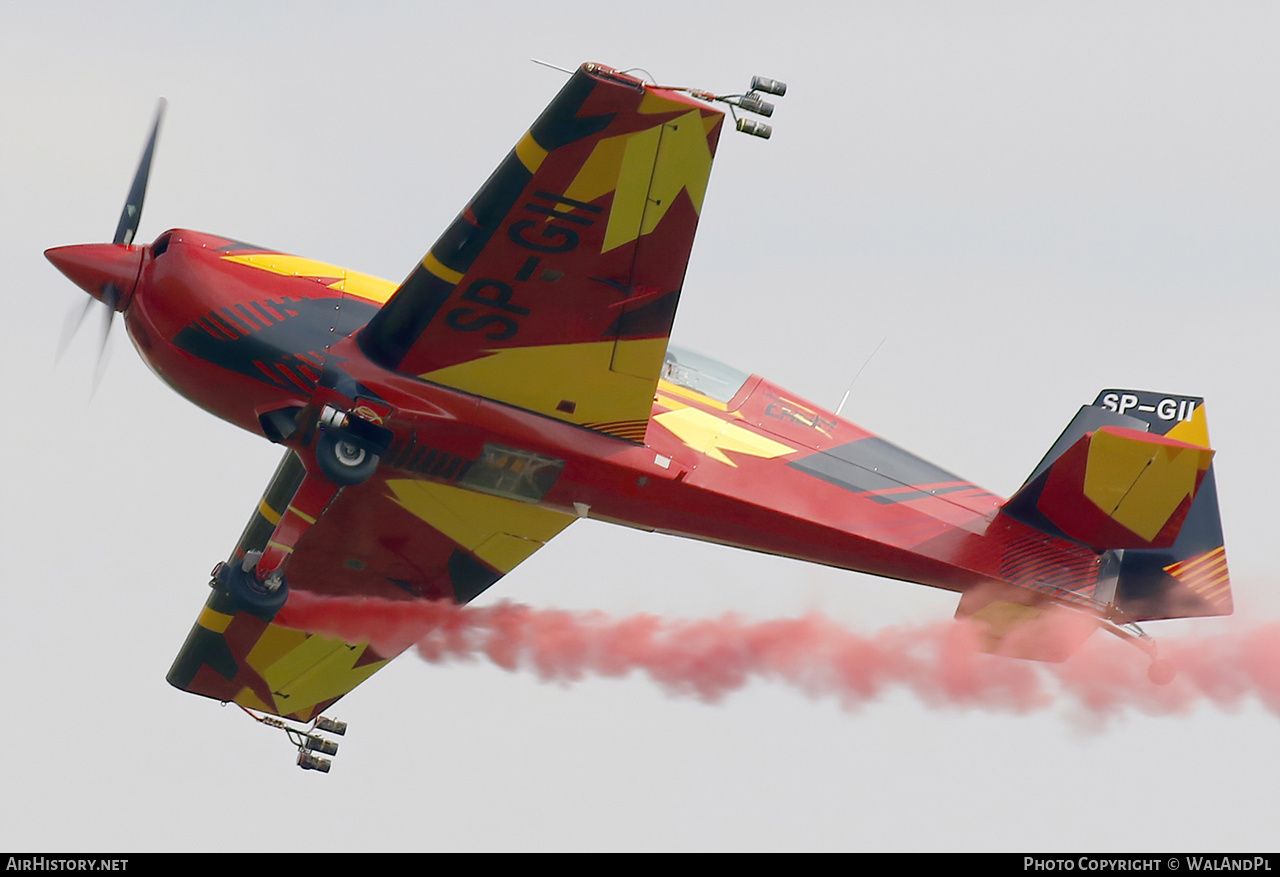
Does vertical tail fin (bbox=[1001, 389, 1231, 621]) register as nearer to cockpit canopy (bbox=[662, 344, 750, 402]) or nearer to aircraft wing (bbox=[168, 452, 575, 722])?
cockpit canopy (bbox=[662, 344, 750, 402])

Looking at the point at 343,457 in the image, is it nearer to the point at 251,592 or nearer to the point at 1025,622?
the point at 251,592

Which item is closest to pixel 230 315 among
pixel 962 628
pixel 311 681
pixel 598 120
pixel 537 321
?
pixel 537 321

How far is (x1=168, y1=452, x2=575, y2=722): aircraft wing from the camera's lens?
1507cm

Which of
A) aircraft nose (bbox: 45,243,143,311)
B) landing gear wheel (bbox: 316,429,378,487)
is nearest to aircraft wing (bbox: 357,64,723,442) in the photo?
landing gear wheel (bbox: 316,429,378,487)

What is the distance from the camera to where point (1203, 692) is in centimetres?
1415

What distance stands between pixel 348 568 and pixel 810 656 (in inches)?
179

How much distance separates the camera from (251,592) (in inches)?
539

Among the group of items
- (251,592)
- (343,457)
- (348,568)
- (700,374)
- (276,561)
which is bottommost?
(251,592)

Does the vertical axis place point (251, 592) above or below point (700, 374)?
below

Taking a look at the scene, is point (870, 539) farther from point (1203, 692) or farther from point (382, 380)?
point (382, 380)

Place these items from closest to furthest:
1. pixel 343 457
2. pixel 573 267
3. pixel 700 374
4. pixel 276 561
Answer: pixel 573 267
pixel 343 457
pixel 276 561
pixel 700 374

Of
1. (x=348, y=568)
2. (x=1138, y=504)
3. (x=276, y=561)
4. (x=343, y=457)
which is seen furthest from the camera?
(x=348, y=568)

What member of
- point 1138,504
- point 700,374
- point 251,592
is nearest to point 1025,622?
point 1138,504

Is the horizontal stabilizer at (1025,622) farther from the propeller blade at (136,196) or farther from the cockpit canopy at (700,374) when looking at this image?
the propeller blade at (136,196)
